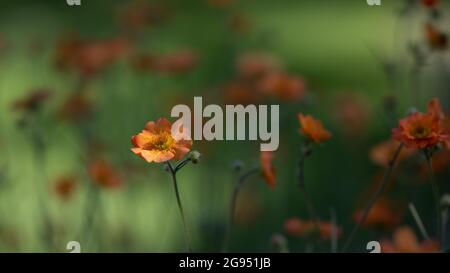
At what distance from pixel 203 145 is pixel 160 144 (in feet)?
4.21

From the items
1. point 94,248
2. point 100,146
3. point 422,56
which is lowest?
point 94,248

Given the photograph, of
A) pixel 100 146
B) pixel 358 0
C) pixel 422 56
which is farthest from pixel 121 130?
pixel 358 0

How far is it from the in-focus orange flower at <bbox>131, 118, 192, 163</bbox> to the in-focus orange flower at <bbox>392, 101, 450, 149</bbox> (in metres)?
0.33

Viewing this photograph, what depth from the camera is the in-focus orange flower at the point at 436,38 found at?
1.91 meters

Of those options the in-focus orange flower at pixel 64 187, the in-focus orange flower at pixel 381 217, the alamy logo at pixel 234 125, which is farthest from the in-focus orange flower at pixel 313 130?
the in-focus orange flower at pixel 64 187

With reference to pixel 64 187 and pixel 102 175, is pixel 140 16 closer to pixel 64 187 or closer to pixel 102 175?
pixel 64 187

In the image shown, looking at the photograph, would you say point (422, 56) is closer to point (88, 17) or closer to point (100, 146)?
point (100, 146)

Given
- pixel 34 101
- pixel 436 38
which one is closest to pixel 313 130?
pixel 436 38

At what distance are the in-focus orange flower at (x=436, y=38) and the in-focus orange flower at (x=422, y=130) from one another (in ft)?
1.57

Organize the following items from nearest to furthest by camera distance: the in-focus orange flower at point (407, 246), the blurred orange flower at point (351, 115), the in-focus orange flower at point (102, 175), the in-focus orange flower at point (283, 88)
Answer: the in-focus orange flower at point (407, 246) < the in-focus orange flower at point (102, 175) < the in-focus orange flower at point (283, 88) < the blurred orange flower at point (351, 115)

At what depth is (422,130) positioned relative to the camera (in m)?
1.43

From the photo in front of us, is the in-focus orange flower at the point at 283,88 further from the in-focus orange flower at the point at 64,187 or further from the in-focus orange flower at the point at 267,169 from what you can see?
the in-focus orange flower at the point at 267,169
